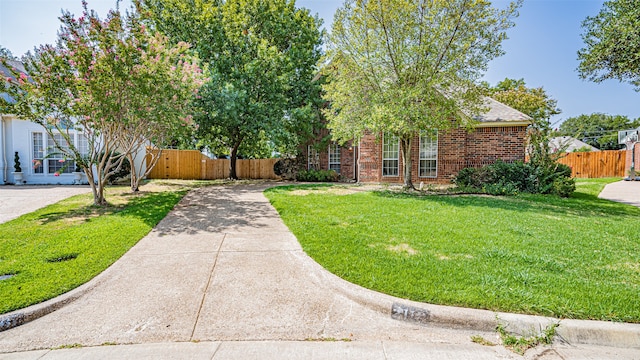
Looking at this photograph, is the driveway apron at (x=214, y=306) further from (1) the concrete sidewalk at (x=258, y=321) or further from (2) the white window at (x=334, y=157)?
(2) the white window at (x=334, y=157)

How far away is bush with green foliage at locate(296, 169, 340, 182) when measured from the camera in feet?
57.2

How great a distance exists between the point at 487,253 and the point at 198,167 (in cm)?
1866

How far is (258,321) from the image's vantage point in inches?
126

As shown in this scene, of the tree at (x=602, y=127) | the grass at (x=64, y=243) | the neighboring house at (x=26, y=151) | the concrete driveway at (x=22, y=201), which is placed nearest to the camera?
the grass at (x=64, y=243)

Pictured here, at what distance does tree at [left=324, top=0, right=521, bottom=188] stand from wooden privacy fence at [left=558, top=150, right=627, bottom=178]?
16.3 meters

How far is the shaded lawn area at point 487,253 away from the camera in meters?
3.33

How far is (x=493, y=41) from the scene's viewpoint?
10422 mm

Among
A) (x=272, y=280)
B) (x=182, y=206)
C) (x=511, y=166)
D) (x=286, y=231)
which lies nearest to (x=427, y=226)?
(x=286, y=231)

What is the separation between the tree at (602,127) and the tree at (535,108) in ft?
92.8

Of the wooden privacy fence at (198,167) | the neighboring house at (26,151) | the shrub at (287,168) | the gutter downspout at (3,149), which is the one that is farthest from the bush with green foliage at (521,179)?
the gutter downspout at (3,149)

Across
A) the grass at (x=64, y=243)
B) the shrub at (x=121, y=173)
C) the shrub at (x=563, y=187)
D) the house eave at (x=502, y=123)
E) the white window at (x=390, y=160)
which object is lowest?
the grass at (x=64, y=243)

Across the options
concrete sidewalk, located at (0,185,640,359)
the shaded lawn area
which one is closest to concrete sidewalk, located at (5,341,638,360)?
concrete sidewalk, located at (0,185,640,359)

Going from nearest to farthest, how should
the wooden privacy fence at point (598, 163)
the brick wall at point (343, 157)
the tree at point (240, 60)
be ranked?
the tree at point (240, 60) → the brick wall at point (343, 157) → the wooden privacy fence at point (598, 163)

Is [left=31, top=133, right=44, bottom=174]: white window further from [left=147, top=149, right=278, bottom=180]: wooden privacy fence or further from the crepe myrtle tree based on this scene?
the crepe myrtle tree
